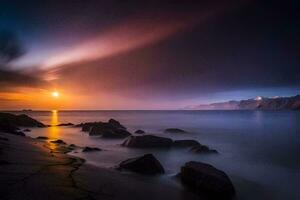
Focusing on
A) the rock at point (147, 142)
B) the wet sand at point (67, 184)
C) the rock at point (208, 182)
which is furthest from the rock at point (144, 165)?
the rock at point (147, 142)

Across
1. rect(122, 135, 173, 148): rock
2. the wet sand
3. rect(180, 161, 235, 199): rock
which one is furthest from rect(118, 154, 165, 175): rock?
rect(122, 135, 173, 148): rock

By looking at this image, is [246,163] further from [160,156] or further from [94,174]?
[94,174]

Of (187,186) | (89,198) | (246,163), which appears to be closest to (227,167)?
(246,163)

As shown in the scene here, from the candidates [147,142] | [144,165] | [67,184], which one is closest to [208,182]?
[144,165]

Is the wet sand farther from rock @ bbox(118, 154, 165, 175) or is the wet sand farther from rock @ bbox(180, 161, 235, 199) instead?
rock @ bbox(118, 154, 165, 175)

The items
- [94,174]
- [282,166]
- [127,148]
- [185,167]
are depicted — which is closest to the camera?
[94,174]

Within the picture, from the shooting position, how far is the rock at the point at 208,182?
1175cm

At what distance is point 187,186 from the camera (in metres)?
12.8

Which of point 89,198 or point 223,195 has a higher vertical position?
point 89,198

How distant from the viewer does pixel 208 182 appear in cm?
1195

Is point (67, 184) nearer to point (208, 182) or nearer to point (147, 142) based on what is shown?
point (208, 182)

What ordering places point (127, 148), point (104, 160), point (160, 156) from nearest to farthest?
point (104, 160), point (160, 156), point (127, 148)

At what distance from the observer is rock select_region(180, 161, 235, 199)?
38.5 ft

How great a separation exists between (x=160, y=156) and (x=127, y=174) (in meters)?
9.55
